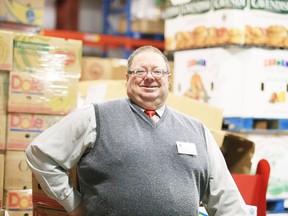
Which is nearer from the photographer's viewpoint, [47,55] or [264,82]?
[47,55]

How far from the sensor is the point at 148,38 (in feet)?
30.6

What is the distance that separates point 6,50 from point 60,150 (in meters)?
1.48

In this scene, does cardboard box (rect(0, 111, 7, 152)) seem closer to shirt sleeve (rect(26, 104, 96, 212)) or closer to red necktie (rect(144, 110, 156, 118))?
shirt sleeve (rect(26, 104, 96, 212))

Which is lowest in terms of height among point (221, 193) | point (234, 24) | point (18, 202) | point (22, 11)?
point (18, 202)

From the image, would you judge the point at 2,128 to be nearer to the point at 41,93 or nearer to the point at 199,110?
the point at 41,93

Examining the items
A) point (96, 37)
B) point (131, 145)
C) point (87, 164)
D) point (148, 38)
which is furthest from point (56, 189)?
point (148, 38)

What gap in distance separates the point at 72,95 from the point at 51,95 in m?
0.17

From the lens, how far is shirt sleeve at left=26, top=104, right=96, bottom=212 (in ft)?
9.31

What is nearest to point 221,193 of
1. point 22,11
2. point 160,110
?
point 160,110

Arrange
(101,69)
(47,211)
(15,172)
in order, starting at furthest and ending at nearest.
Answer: (101,69)
(15,172)
(47,211)

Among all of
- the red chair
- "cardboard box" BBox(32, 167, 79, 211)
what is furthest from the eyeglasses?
the red chair

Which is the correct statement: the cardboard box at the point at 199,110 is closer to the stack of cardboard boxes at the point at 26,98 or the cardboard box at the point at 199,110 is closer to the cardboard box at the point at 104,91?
the cardboard box at the point at 104,91

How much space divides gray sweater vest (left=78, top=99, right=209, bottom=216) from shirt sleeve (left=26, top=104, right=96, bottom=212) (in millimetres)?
53

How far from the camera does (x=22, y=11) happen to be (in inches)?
198
